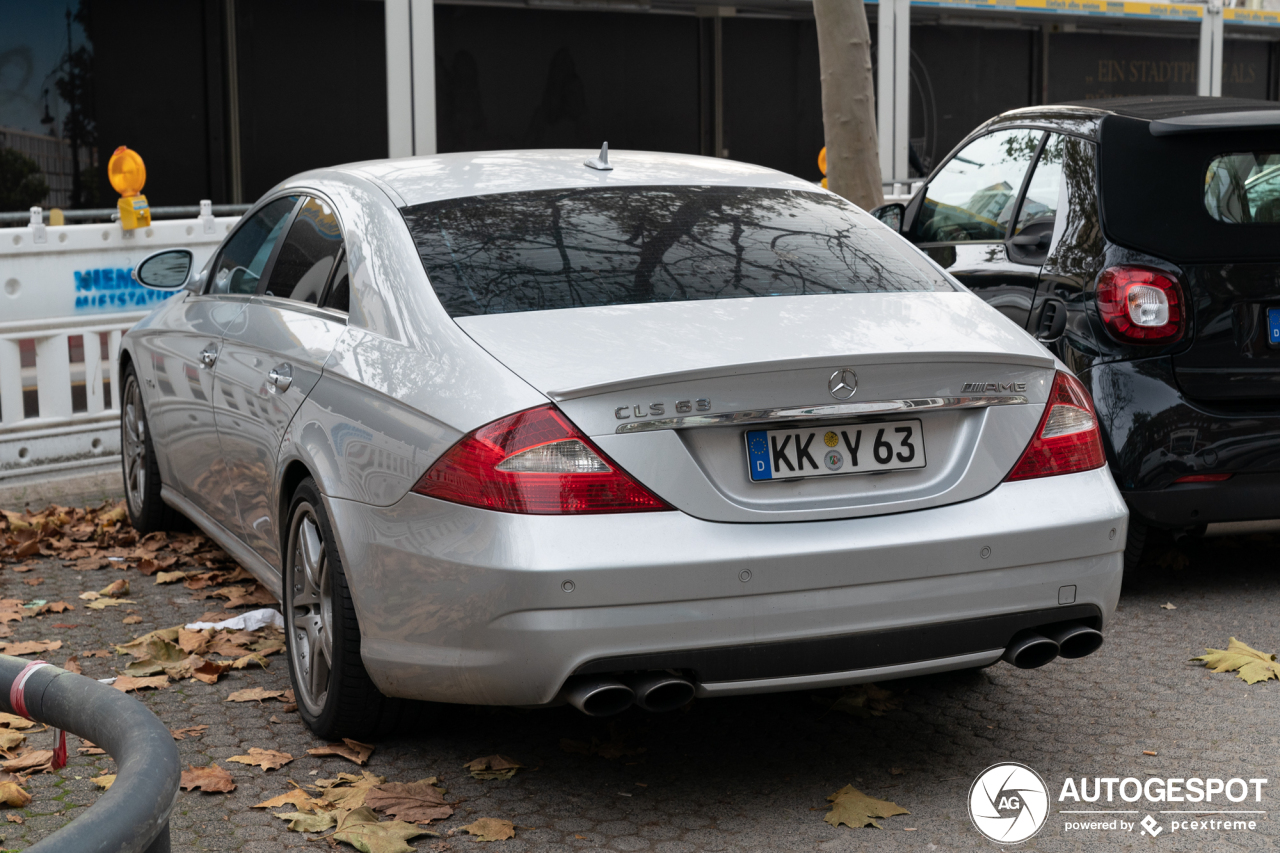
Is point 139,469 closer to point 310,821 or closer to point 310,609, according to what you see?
point 310,609

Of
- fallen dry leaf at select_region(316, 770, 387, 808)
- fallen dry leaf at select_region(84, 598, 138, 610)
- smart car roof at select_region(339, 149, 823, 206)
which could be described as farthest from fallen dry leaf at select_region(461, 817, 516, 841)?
fallen dry leaf at select_region(84, 598, 138, 610)

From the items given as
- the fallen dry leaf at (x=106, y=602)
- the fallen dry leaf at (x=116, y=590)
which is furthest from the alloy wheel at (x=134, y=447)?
the fallen dry leaf at (x=106, y=602)

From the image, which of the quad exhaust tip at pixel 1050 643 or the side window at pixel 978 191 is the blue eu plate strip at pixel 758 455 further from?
the side window at pixel 978 191

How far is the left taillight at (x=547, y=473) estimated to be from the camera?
300 cm

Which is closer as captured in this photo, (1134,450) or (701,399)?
(701,399)

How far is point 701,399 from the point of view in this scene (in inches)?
121

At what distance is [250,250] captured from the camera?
516 cm

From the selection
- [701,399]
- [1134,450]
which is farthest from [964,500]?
[1134,450]

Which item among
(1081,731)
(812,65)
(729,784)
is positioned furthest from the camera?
(812,65)

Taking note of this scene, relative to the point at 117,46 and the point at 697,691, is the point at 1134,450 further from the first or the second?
the point at 117,46

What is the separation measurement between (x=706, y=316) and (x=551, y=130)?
1662cm

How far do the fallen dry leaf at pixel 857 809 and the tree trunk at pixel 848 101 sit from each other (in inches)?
273

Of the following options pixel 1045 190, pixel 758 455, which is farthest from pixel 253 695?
pixel 1045 190

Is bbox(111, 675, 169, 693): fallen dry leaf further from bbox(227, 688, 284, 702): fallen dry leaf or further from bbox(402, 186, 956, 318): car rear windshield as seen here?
bbox(402, 186, 956, 318): car rear windshield
